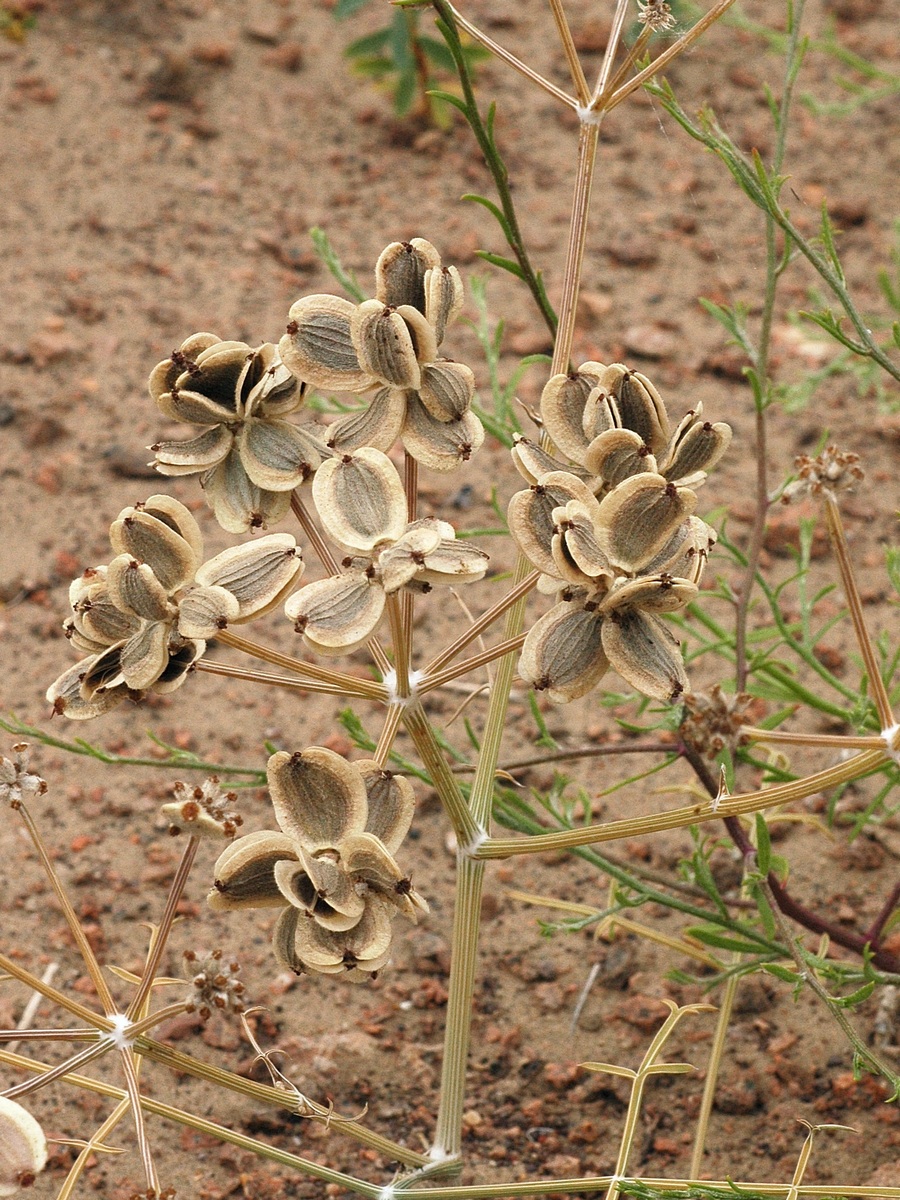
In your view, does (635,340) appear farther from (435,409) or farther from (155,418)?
(435,409)

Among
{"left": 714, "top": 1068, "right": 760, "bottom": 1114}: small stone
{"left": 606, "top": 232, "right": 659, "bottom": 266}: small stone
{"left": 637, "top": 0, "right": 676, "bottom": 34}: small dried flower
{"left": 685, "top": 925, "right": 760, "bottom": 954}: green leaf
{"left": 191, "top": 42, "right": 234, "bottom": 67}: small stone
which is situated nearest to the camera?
{"left": 637, "top": 0, "right": 676, "bottom": 34}: small dried flower

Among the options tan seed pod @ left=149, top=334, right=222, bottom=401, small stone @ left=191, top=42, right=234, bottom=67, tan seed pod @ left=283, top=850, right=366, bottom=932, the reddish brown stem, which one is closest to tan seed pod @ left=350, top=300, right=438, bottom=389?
tan seed pod @ left=149, top=334, right=222, bottom=401

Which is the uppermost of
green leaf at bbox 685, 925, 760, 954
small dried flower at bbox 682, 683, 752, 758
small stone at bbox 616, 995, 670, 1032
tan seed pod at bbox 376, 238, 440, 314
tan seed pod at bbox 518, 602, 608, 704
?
tan seed pod at bbox 376, 238, 440, 314

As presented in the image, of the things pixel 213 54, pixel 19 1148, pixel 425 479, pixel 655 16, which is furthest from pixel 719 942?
pixel 213 54

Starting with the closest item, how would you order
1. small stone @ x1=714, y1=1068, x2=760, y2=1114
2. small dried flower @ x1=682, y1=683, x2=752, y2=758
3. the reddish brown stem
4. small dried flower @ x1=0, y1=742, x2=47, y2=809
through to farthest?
small dried flower @ x1=682, y1=683, x2=752, y2=758, small dried flower @ x1=0, y1=742, x2=47, y2=809, the reddish brown stem, small stone @ x1=714, y1=1068, x2=760, y2=1114

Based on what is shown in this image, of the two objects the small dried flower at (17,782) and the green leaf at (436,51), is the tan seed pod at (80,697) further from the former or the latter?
the green leaf at (436,51)

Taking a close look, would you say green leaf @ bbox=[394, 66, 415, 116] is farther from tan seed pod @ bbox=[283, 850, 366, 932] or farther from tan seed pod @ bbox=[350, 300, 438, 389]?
tan seed pod @ bbox=[283, 850, 366, 932]
